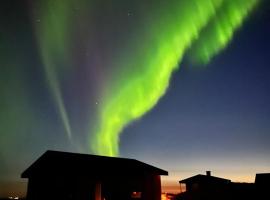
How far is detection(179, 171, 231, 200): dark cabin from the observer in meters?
29.8

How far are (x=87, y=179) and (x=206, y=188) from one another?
1832 centimetres

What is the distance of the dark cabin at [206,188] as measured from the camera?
29.8 metres

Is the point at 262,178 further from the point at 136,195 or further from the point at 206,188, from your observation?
the point at 136,195

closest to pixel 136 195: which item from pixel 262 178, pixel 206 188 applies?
pixel 262 178

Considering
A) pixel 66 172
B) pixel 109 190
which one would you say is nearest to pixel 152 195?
pixel 109 190

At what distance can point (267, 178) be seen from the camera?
27797 millimetres

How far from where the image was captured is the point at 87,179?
21.8 metres

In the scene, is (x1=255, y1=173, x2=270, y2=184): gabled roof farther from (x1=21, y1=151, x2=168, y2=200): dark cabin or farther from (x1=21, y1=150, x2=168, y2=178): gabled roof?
(x1=21, y1=151, x2=168, y2=200): dark cabin

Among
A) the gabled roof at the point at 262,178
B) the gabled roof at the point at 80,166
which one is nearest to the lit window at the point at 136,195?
the gabled roof at the point at 80,166

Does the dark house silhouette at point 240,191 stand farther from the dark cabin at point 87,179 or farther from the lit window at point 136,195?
the lit window at point 136,195

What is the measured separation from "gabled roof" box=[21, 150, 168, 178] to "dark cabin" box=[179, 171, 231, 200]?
7452mm

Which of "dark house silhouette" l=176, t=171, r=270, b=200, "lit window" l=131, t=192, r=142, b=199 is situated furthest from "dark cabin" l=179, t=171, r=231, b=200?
"lit window" l=131, t=192, r=142, b=199

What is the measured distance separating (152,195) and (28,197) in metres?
10.5

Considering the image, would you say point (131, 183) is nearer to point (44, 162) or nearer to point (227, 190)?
point (44, 162)
